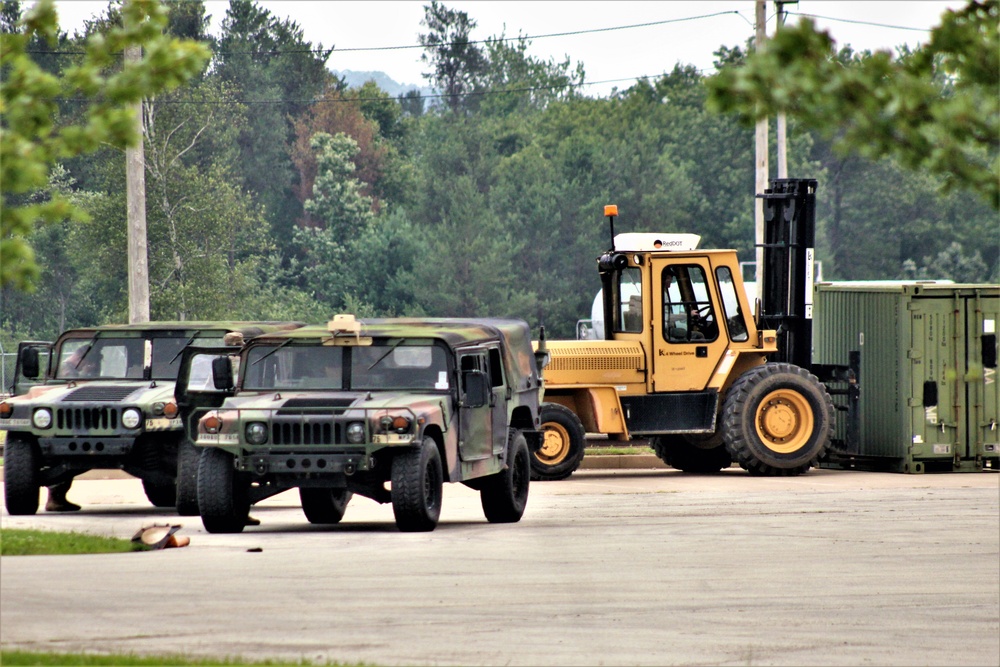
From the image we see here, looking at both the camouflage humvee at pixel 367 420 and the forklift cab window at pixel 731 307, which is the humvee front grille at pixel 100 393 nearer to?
the camouflage humvee at pixel 367 420

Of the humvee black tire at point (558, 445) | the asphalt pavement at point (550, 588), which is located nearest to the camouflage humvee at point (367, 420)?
the asphalt pavement at point (550, 588)

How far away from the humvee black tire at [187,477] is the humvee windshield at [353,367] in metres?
1.22

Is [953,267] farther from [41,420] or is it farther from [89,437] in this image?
[41,420]

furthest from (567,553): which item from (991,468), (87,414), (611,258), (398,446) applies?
(991,468)

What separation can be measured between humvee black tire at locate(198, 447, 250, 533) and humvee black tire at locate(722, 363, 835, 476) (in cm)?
773

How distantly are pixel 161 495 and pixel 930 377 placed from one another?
9222mm

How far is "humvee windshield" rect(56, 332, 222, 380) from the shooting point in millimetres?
16406

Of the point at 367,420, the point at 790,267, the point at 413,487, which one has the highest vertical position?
the point at 790,267

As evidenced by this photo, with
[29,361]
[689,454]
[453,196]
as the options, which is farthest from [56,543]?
[453,196]

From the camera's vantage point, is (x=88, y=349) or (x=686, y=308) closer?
(x=88, y=349)

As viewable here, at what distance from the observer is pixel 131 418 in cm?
1489

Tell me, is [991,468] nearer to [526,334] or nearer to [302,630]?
[526,334]

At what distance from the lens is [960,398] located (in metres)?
19.5

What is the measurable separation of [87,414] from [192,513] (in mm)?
1334
